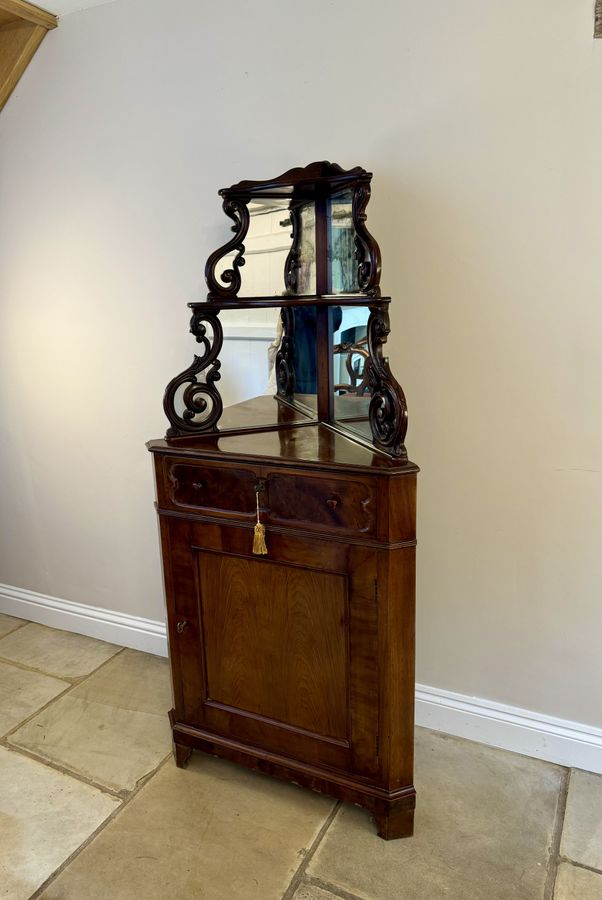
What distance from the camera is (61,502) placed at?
271 centimetres

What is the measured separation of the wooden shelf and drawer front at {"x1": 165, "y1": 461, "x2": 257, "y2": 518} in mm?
1638

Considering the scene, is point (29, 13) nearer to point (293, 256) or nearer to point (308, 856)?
point (293, 256)

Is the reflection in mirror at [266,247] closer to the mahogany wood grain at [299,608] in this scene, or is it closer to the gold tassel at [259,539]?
the mahogany wood grain at [299,608]

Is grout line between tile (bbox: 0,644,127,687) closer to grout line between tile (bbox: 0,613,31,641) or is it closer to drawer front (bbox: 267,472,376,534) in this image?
grout line between tile (bbox: 0,613,31,641)

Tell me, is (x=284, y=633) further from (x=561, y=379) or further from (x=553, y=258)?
(x=553, y=258)

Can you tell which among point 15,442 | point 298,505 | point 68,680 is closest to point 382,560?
point 298,505

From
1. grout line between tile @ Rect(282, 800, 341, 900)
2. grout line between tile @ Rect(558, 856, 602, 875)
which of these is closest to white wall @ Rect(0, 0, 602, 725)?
grout line between tile @ Rect(558, 856, 602, 875)

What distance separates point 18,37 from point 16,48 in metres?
0.04

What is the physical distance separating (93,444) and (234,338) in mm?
917

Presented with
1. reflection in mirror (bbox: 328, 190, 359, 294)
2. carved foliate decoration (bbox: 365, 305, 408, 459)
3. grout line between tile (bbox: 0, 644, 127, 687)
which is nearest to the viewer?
carved foliate decoration (bbox: 365, 305, 408, 459)

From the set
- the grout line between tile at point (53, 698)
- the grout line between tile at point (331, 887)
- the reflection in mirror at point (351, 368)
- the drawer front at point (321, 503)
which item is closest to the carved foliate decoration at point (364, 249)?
the reflection in mirror at point (351, 368)

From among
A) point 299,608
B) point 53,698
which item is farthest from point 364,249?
point 53,698

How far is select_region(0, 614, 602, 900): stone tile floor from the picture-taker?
1.54 metres

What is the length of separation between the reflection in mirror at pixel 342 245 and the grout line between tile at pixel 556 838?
152 centimetres
